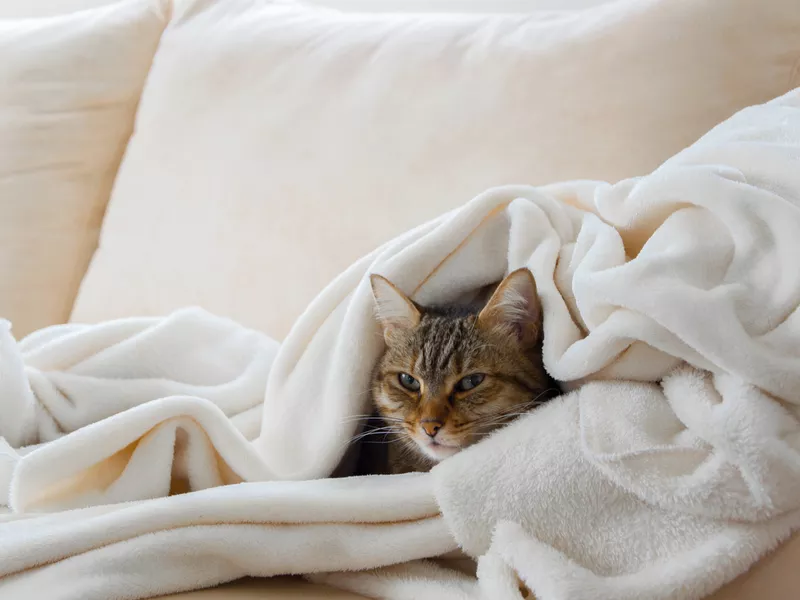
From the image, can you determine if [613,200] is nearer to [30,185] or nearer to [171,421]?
[171,421]

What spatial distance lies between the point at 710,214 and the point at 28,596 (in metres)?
0.69

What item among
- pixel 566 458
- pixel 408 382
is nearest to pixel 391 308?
pixel 408 382

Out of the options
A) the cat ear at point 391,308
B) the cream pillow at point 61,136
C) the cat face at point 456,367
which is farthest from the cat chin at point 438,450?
the cream pillow at point 61,136

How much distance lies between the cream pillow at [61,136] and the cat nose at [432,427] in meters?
0.96

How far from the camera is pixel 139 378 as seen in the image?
A: 3.69 ft

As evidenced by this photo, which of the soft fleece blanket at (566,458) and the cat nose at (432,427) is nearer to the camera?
the soft fleece blanket at (566,458)

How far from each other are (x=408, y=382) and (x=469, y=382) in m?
0.08

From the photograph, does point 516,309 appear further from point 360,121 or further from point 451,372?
point 360,121

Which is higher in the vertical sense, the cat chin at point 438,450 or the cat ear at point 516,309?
the cat ear at point 516,309

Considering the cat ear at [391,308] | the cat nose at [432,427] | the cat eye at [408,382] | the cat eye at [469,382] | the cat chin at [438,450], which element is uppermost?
the cat ear at [391,308]

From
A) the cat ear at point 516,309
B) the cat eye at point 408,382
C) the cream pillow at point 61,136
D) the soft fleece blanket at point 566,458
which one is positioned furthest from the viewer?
the cream pillow at point 61,136

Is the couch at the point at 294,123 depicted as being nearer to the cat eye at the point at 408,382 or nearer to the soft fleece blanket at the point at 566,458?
the soft fleece blanket at the point at 566,458

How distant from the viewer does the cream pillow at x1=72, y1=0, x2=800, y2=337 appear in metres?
1.01

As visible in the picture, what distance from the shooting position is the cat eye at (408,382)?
96 centimetres
